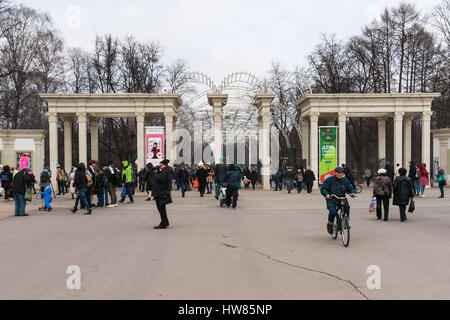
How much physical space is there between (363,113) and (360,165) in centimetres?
993

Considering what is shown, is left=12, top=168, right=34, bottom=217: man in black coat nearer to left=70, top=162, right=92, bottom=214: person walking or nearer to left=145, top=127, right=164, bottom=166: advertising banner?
left=70, top=162, right=92, bottom=214: person walking

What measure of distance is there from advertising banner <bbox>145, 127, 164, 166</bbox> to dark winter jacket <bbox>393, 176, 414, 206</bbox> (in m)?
17.5

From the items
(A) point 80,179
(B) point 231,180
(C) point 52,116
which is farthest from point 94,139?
(B) point 231,180

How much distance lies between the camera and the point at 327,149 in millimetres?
28375

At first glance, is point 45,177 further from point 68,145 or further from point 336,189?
point 68,145

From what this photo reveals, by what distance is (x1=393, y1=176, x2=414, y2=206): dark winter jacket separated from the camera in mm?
13086

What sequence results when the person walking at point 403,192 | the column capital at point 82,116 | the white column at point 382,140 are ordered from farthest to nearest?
the white column at point 382,140 < the column capital at point 82,116 < the person walking at point 403,192

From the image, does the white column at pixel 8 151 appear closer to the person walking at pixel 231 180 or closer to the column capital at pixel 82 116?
the column capital at pixel 82 116

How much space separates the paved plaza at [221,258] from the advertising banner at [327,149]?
1433 cm

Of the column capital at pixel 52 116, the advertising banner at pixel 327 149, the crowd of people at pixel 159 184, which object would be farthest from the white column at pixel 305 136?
the column capital at pixel 52 116

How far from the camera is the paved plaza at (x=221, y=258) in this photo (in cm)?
574

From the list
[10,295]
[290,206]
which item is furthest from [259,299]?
[290,206]

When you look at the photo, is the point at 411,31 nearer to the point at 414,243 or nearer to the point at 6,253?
the point at 414,243

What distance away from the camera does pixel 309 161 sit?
3253 cm
